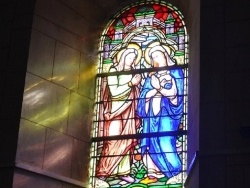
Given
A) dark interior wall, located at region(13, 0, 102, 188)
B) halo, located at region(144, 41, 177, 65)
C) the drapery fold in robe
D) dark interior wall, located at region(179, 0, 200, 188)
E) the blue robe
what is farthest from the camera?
halo, located at region(144, 41, 177, 65)

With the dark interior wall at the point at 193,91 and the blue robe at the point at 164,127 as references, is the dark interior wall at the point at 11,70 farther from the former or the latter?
the dark interior wall at the point at 193,91

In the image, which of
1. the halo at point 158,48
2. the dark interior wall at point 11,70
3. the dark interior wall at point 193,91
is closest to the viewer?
the dark interior wall at point 193,91

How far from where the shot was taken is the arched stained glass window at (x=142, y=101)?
21.7 feet

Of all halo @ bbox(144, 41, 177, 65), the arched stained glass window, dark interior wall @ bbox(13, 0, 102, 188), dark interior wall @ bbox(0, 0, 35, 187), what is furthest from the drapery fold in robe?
dark interior wall @ bbox(0, 0, 35, 187)

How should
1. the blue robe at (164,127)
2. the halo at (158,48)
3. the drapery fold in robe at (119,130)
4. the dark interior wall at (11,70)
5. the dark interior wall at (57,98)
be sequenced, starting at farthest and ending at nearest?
the halo at (158,48) → the drapery fold in robe at (119,130) → the blue robe at (164,127) → the dark interior wall at (57,98) → the dark interior wall at (11,70)

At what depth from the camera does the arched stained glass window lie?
21.7 ft

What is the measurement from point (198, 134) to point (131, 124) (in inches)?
60.4

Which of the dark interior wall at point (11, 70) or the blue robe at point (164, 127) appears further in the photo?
the blue robe at point (164, 127)

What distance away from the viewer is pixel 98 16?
7.46m
